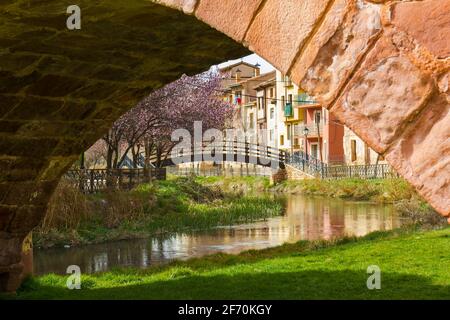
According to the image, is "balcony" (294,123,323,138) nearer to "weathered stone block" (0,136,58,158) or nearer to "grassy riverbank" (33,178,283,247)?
"grassy riverbank" (33,178,283,247)

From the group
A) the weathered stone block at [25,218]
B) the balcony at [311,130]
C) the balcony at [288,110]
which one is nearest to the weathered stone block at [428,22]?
the weathered stone block at [25,218]

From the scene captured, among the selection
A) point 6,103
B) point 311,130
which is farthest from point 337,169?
point 6,103

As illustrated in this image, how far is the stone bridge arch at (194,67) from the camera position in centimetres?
217

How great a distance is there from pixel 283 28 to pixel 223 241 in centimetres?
1061

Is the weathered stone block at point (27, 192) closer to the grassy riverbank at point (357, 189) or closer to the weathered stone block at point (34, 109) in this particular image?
the weathered stone block at point (34, 109)

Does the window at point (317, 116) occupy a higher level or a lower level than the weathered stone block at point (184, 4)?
higher

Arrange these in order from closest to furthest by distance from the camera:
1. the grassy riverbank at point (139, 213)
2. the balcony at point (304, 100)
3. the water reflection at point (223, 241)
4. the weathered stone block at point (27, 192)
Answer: the weathered stone block at point (27, 192) → the water reflection at point (223, 241) → the grassy riverbank at point (139, 213) → the balcony at point (304, 100)

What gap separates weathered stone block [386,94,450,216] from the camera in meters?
2.14

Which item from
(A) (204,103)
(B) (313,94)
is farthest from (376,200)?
(B) (313,94)

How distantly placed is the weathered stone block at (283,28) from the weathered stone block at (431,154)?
0.49 meters

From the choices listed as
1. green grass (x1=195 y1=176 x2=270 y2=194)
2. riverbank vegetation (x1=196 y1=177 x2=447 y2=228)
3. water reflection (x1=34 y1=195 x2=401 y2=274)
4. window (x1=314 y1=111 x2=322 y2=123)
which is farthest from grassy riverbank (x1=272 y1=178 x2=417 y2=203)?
window (x1=314 y1=111 x2=322 y2=123)

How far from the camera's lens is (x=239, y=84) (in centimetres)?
5212
